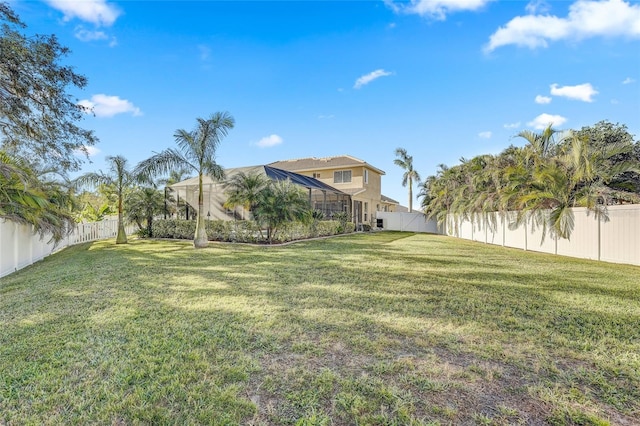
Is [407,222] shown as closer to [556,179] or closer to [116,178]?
[556,179]

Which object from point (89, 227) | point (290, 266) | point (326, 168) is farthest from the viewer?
point (326, 168)

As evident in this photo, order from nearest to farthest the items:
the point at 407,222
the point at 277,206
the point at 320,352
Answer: the point at 320,352, the point at 277,206, the point at 407,222

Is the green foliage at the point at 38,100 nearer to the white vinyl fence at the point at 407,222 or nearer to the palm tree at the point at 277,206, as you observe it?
the palm tree at the point at 277,206

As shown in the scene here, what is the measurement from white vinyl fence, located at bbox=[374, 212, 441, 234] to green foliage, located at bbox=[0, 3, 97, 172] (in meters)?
25.5

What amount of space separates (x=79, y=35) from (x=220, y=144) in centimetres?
608

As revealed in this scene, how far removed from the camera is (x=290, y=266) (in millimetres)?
8898

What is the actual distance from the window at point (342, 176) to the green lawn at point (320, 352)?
25.2 meters

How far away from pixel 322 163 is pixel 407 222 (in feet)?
35.5

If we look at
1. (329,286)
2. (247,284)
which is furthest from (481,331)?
(247,284)

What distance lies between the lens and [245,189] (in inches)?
580

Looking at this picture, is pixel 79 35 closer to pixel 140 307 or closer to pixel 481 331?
pixel 140 307

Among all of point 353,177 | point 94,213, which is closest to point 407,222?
point 353,177

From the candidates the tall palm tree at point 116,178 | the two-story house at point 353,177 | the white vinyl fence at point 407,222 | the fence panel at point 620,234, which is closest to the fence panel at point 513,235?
→ the fence panel at point 620,234

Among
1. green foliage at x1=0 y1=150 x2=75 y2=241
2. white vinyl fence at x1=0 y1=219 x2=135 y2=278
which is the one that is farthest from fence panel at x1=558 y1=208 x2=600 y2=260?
white vinyl fence at x1=0 y1=219 x2=135 y2=278
